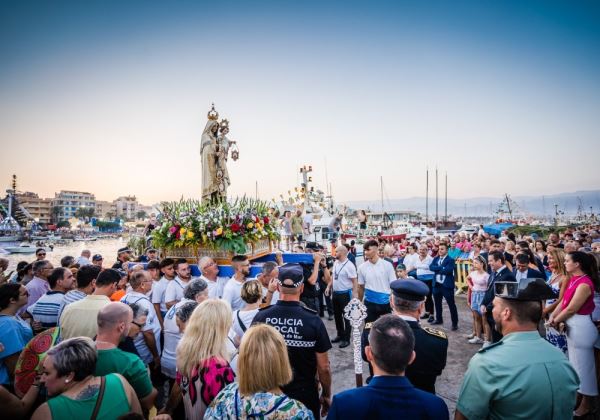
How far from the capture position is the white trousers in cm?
364

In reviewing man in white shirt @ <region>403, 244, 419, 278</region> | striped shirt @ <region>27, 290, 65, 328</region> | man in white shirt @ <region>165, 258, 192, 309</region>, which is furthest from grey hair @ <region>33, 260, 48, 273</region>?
man in white shirt @ <region>403, 244, 419, 278</region>

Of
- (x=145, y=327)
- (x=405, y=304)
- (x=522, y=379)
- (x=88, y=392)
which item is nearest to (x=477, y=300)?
(x=405, y=304)

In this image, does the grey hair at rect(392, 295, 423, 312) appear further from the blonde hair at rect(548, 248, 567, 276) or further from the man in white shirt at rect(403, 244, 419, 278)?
the man in white shirt at rect(403, 244, 419, 278)

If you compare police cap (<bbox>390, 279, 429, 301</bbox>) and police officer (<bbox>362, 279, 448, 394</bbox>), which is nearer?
police officer (<bbox>362, 279, 448, 394</bbox>)

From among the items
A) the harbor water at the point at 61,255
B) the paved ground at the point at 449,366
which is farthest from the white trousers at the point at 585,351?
the harbor water at the point at 61,255

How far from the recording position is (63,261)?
655 centimetres

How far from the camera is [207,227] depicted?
20.7 feet

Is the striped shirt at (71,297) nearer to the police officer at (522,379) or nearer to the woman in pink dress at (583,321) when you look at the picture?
the police officer at (522,379)

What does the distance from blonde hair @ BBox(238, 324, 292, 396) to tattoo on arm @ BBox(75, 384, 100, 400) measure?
0.95 meters

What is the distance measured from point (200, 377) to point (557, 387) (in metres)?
2.45

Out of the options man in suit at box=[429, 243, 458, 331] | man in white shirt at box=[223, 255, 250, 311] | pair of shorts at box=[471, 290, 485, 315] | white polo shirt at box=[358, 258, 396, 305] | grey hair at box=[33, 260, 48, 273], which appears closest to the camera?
man in white shirt at box=[223, 255, 250, 311]

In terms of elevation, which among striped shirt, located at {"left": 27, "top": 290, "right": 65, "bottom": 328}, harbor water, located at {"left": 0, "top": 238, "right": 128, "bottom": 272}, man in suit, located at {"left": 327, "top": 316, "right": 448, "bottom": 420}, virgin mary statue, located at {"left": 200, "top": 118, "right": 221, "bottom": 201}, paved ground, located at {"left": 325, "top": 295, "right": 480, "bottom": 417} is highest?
virgin mary statue, located at {"left": 200, "top": 118, "right": 221, "bottom": 201}

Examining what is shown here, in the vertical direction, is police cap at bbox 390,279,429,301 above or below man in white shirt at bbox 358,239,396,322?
above

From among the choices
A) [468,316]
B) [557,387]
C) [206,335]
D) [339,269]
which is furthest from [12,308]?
[468,316]
